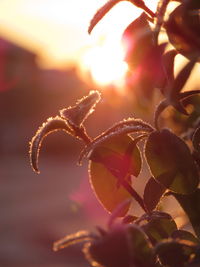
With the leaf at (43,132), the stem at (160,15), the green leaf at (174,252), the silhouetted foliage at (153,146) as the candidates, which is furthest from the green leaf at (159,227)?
the stem at (160,15)

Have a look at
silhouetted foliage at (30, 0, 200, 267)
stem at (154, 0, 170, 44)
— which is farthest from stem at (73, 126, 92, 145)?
stem at (154, 0, 170, 44)

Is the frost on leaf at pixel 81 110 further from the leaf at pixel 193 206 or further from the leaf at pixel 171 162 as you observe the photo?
the leaf at pixel 193 206

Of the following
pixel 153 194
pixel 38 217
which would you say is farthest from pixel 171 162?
pixel 38 217

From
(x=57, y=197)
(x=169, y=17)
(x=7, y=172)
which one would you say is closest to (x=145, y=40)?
(x=169, y=17)

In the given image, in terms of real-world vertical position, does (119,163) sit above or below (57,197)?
below

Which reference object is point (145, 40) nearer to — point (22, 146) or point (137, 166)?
point (137, 166)

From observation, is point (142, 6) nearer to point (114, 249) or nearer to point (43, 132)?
point (43, 132)
